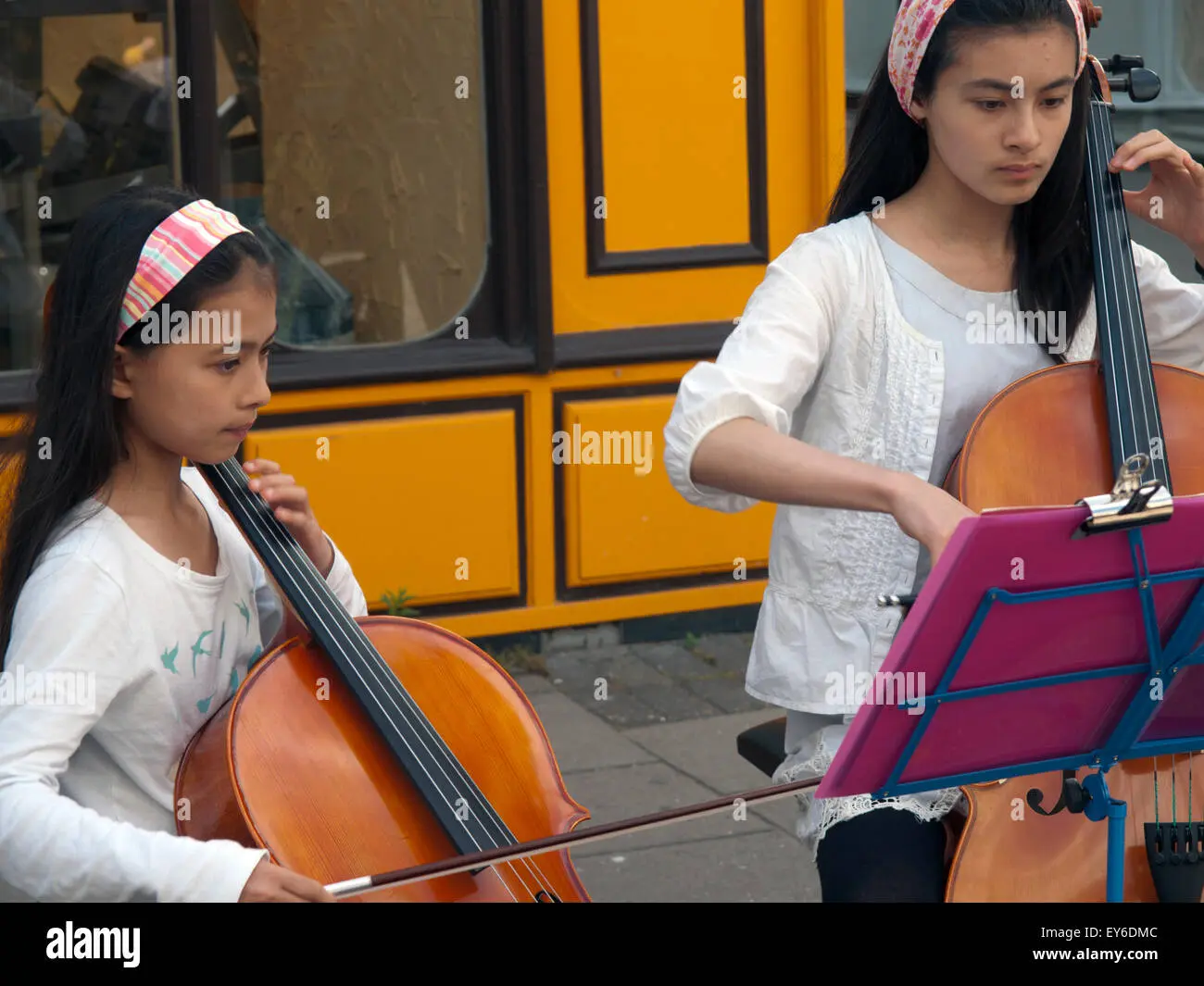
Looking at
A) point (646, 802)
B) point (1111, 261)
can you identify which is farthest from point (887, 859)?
point (646, 802)

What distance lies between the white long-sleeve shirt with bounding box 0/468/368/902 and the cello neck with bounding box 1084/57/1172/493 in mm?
1136

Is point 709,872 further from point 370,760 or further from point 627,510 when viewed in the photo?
point 370,760

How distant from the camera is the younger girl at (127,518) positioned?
77.9 inches

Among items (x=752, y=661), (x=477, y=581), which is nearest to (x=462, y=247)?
(x=477, y=581)

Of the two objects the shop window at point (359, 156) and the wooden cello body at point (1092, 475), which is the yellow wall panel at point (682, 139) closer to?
the shop window at point (359, 156)

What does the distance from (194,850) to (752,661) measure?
0.83 m

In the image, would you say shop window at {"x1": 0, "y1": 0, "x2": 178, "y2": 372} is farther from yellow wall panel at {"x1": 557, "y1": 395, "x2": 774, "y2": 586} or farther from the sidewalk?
the sidewalk

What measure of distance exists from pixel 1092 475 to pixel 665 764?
2458 mm

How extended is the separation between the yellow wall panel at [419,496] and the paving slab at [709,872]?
4.05 ft

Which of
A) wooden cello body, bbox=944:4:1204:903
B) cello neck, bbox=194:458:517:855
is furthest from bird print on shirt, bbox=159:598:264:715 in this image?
wooden cello body, bbox=944:4:1204:903

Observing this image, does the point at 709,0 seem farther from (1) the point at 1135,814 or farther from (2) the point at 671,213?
(1) the point at 1135,814

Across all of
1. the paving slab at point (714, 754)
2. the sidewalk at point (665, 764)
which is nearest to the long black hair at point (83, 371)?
the sidewalk at point (665, 764)

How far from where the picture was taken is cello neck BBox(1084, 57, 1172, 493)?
2172mm

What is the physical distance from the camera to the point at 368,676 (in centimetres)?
218
